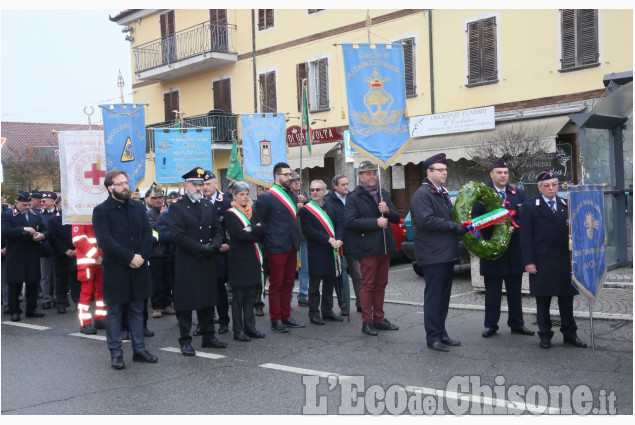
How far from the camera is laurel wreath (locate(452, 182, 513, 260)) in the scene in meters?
7.93

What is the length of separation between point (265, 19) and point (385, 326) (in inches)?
762

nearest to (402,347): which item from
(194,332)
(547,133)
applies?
(194,332)

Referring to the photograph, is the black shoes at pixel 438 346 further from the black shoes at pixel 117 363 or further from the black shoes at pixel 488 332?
the black shoes at pixel 117 363

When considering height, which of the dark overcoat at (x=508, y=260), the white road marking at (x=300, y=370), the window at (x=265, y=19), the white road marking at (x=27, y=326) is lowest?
the white road marking at (x=27, y=326)

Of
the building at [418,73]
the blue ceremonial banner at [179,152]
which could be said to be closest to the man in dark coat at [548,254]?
the building at [418,73]

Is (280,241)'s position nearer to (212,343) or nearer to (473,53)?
(212,343)

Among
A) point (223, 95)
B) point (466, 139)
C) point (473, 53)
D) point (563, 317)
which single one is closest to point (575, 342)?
point (563, 317)

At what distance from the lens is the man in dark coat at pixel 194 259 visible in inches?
313

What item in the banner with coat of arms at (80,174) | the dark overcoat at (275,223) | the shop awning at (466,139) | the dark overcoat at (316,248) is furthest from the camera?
the shop awning at (466,139)

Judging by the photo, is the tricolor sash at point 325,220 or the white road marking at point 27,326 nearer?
the tricolor sash at point 325,220

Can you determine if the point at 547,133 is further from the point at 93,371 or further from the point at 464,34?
the point at 93,371

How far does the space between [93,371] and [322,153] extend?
17.6m

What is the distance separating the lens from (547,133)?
57.6 feet

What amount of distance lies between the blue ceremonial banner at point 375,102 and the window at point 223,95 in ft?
63.6
